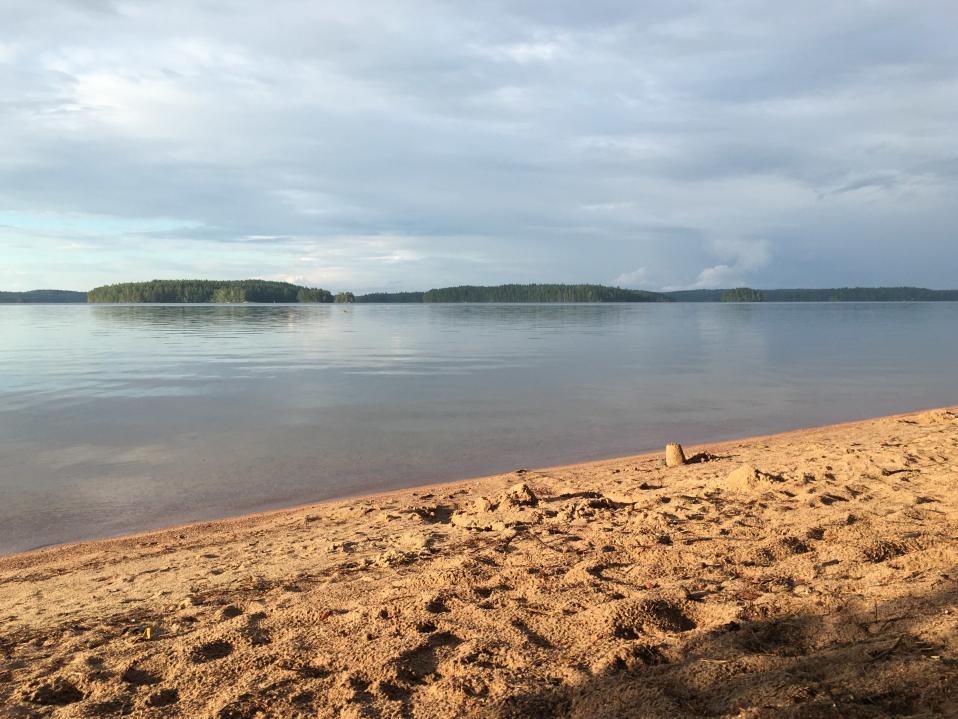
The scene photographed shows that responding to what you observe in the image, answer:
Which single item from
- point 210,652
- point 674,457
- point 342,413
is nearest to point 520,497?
point 674,457

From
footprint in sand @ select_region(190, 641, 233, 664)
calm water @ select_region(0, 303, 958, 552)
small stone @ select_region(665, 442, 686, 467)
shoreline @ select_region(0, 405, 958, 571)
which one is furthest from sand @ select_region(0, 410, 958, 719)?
calm water @ select_region(0, 303, 958, 552)

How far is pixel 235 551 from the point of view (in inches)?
267

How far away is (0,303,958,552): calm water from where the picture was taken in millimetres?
10148

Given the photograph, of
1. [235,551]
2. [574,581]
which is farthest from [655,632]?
[235,551]

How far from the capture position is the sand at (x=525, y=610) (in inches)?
137

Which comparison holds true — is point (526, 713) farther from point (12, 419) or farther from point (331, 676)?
point (12, 419)

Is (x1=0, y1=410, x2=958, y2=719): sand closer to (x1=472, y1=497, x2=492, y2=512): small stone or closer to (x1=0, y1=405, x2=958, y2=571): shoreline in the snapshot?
(x1=472, y1=497, x2=492, y2=512): small stone

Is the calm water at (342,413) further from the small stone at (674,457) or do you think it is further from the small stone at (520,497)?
the small stone at (520,497)

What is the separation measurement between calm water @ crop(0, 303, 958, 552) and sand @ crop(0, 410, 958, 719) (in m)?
2.46

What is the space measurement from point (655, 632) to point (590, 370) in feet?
71.5

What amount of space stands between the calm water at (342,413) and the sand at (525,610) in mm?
2464

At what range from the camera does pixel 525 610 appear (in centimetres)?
464

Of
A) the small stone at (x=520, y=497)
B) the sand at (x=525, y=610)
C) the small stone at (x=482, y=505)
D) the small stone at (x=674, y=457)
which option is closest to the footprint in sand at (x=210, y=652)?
the sand at (x=525, y=610)

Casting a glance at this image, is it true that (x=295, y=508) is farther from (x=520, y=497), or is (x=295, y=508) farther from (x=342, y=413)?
(x=342, y=413)
